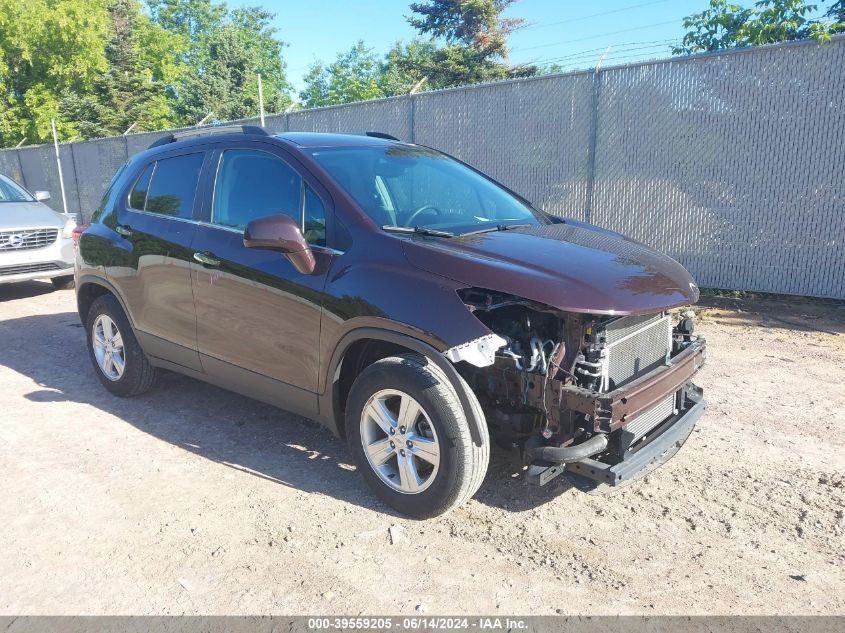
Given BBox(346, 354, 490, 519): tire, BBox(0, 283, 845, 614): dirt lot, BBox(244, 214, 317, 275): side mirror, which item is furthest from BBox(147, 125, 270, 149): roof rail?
BBox(0, 283, 845, 614): dirt lot

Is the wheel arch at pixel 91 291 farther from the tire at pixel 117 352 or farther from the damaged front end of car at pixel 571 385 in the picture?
the damaged front end of car at pixel 571 385

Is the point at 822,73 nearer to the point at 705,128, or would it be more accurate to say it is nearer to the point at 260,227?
the point at 705,128

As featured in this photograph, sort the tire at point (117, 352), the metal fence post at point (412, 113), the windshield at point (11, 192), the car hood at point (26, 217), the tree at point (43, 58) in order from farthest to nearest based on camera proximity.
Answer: the tree at point (43, 58)
the metal fence post at point (412, 113)
the windshield at point (11, 192)
the car hood at point (26, 217)
the tire at point (117, 352)

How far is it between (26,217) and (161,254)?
596cm

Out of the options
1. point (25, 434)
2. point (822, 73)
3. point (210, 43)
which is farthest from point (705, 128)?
point (210, 43)

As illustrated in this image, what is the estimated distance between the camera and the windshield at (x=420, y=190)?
3686mm

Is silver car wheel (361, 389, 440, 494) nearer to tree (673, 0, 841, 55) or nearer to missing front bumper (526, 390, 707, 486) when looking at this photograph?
missing front bumper (526, 390, 707, 486)

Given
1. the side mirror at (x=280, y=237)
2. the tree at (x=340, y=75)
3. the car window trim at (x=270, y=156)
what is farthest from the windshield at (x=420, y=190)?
the tree at (x=340, y=75)

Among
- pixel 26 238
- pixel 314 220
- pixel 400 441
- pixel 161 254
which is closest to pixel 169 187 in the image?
pixel 161 254

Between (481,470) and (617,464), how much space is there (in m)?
0.61

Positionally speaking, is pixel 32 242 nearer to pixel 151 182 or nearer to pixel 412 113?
pixel 151 182

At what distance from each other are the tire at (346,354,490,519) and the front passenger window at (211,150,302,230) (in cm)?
111

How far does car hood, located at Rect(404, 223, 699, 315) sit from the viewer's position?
2889mm

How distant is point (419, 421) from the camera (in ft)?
10.6
